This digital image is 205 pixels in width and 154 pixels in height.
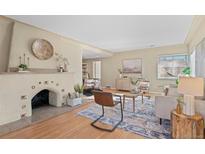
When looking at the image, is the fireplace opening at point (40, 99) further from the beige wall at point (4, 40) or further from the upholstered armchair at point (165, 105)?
the upholstered armchair at point (165, 105)

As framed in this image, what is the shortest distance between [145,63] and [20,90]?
6.09m

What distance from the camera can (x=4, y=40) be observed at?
2988mm

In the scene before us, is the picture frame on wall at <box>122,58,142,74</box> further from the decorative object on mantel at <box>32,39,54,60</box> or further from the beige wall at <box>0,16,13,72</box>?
the beige wall at <box>0,16,13,72</box>

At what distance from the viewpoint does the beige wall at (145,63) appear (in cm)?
616

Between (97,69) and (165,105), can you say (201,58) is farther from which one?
(97,69)

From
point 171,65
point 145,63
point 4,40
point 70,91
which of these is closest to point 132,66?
point 145,63

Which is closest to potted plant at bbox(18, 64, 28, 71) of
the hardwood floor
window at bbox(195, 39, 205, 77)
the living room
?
the living room

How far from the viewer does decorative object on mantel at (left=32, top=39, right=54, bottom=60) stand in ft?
11.4

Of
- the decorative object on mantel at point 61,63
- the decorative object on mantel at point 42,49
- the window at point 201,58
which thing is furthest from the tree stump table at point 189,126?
the decorative object on mantel at point 42,49

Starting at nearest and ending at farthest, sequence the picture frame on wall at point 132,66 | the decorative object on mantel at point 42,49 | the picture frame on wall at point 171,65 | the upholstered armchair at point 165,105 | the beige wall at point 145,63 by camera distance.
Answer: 1. the upholstered armchair at point 165,105
2. the decorative object on mantel at point 42,49
3. the picture frame on wall at point 171,65
4. the beige wall at point 145,63
5. the picture frame on wall at point 132,66
